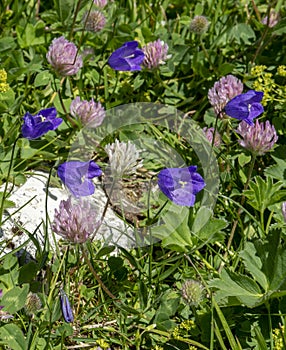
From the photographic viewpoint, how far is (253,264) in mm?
2020

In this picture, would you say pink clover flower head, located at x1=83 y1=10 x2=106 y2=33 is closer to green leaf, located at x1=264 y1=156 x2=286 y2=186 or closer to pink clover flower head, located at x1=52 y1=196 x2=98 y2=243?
green leaf, located at x1=264 y1=156 x2=286 y2=186

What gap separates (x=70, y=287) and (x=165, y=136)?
79cm

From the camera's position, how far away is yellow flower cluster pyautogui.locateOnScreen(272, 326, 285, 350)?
1876 mm

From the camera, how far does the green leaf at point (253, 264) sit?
199 centimetres

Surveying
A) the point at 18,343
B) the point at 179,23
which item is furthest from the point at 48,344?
the point at 179,23

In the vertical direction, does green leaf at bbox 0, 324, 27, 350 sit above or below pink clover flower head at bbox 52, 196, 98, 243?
below

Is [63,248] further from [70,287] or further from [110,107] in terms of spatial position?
[110,107]

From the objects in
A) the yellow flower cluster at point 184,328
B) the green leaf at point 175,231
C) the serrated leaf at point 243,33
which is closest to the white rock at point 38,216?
the green leaf at point 175,231

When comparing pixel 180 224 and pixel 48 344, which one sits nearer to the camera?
pixel 48 344

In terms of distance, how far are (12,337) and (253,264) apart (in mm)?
694

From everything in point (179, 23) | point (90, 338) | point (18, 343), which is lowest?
point (90, 338)

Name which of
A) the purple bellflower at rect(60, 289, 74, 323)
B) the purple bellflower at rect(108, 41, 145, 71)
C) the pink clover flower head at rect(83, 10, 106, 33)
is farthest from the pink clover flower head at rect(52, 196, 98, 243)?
the pink clover flower head at rect(83, 10, 106, 33)

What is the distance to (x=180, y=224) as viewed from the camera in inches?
84.8

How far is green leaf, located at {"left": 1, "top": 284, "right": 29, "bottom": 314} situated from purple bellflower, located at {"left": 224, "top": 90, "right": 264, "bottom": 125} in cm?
82
